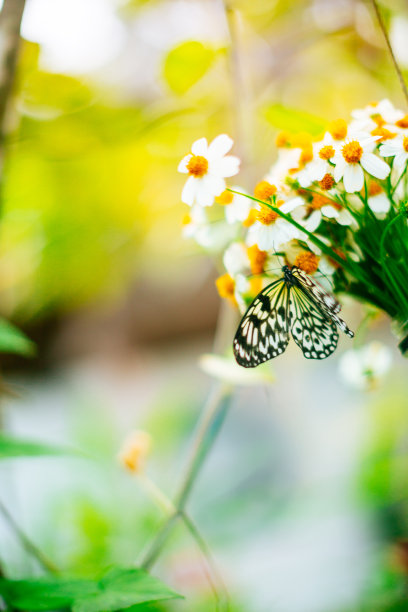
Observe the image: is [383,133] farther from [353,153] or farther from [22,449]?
[22,449]

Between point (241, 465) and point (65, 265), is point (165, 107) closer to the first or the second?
point (65, 265)

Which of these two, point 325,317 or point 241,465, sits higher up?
point 325,317

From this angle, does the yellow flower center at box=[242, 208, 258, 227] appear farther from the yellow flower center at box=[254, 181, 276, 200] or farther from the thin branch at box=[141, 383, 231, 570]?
the thin branch at box=[141, 383, 231, 570]

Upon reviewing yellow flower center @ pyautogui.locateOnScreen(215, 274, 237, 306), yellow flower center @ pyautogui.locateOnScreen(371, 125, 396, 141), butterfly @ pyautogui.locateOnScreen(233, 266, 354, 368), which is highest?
yellow flower center @ pyautogui.locateOnScreen(371, 125, 396, 141)

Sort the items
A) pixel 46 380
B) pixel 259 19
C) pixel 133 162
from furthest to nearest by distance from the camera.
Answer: pixel 46 380 → pixel 133 162 → pixel 259 19

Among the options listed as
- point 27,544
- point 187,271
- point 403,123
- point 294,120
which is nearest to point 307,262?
point 403,123

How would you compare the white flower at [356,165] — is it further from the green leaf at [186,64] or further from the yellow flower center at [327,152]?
the green leaf at [186,64]

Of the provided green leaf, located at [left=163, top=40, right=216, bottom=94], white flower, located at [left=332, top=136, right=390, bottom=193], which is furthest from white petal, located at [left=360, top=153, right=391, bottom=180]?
green leaf, located at [left=163, top=40, right=216, bottom=94]

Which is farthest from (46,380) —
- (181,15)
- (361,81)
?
(361,81)
